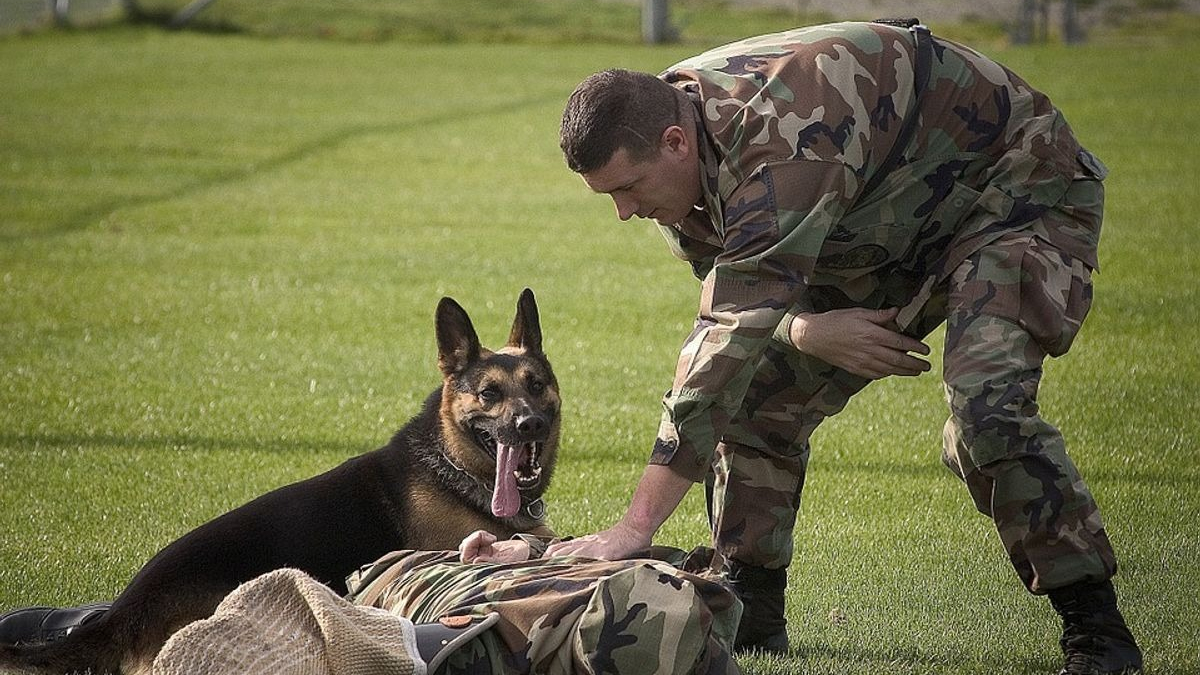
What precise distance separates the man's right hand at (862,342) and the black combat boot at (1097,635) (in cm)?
80

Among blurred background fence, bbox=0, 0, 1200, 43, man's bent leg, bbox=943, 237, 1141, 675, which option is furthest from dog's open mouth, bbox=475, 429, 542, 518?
blurred background fence, bbox=0, 0, 1200, 43

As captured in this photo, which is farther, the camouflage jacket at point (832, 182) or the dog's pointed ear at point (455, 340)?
the dog's pointed ear at point (455, 340)

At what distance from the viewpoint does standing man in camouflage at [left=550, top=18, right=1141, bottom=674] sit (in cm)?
395

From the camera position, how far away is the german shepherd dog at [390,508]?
14.9 feet

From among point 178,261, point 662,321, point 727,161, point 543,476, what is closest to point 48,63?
point 178,261

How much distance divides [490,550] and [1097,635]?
5.86ft

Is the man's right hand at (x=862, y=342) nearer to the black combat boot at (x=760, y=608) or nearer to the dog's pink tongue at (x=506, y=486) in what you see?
the black combat boot at (x=760, y=608)

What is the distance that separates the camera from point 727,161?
4047mm

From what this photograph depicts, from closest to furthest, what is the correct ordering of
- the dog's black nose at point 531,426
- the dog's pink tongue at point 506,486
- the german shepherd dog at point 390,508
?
the german shepherd dog at point 390,508, the dog's pink tongue at point 506,486, the dog's black nose at point 531,426

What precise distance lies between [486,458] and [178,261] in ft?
25.8

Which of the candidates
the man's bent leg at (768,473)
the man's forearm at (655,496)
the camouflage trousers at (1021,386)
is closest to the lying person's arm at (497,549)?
the man's forearm at (655,496)

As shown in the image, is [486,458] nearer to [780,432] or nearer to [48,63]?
[780,432]

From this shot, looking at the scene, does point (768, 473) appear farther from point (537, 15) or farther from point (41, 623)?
point (537, 15)

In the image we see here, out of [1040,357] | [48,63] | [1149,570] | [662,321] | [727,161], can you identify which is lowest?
[48,63]
